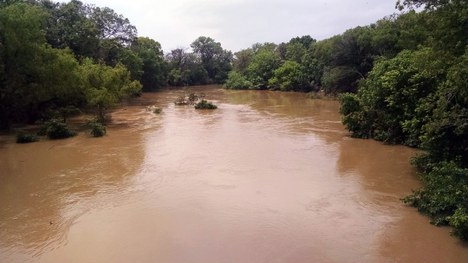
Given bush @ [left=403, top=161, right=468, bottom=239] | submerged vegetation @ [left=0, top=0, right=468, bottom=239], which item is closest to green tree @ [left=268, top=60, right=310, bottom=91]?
submerged vegetation @ [left=0, top=0, right=468, bottom=239]

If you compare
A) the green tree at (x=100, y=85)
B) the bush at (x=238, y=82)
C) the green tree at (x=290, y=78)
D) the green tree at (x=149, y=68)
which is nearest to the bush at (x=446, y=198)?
the green tree at (x=100, y=85)

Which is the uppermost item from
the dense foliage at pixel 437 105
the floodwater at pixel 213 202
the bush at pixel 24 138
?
the dense foliage at pixel 437 105

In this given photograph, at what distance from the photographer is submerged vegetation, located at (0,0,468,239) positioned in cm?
1016

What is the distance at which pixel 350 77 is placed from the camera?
38500 mm

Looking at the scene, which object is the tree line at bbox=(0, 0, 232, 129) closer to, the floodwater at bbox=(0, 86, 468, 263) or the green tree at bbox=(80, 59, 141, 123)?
the green tree at bbox=(80, 59, 141, 123)

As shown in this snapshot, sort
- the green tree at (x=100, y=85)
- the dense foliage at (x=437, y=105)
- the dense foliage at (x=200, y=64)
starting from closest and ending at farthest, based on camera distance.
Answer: the dense foliage at (x=437, y=105) → the green tree at (x=100, y=85) → the dense foliage at (x=200, y=64)

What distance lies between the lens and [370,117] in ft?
66.7

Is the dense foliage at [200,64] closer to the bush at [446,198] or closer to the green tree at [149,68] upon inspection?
the green tree at [149,68]

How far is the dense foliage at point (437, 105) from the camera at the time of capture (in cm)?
959

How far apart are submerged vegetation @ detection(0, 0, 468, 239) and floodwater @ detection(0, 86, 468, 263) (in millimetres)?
1183

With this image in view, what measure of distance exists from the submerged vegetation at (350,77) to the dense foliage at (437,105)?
1.2 inches

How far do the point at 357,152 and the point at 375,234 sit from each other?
8.82 meters

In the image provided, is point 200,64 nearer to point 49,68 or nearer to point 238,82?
point 238,82

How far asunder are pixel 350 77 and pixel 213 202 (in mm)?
30314
